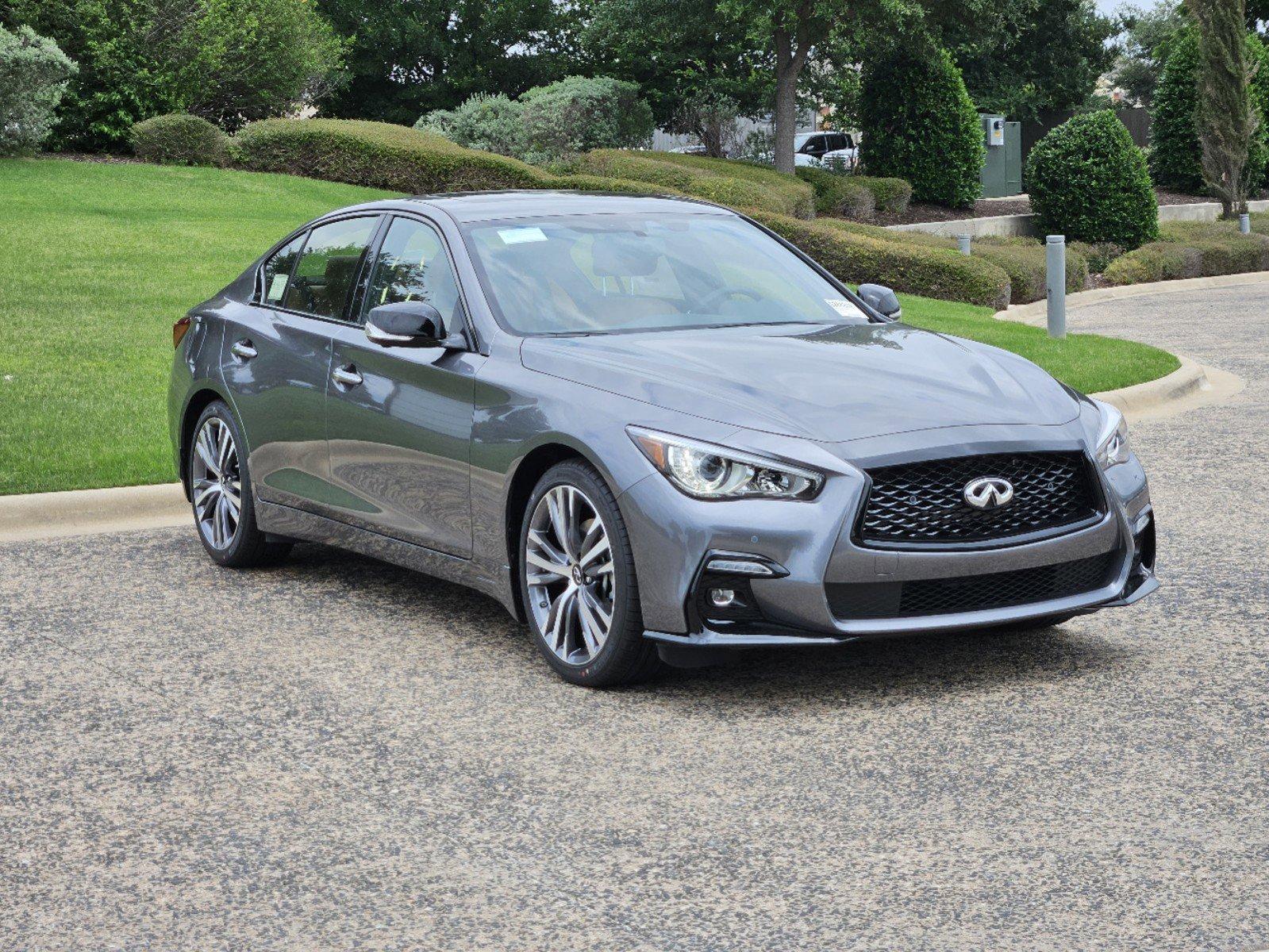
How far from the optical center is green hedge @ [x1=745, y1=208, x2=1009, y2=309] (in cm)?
2272

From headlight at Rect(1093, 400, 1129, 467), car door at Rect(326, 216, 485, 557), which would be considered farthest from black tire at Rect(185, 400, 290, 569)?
headlight at Rect(1093, 400, 1129, 467)

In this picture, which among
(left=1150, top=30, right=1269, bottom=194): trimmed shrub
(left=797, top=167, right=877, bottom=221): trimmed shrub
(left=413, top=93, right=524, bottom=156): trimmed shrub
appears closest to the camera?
(left=413, top=93, right=524, bottom=156): trimmed shrub

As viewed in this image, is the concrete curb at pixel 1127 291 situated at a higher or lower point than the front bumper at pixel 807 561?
lower

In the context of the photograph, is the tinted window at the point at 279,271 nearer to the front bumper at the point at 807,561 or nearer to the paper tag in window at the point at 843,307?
the paper tag in window at the point at 843,307

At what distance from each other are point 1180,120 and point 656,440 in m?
41.0

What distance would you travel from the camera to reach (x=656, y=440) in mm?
5578

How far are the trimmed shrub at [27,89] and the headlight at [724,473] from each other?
2252 cm

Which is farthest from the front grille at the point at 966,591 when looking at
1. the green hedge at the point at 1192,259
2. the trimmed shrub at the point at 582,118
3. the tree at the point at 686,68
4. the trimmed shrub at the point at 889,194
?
the tree at the point at 686,68

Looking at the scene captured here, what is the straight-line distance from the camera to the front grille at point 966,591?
546cm

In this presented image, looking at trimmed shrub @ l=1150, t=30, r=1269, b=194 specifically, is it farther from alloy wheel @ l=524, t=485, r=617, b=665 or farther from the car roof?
alloy wheel @ l=524, t=485, r=617, b=665

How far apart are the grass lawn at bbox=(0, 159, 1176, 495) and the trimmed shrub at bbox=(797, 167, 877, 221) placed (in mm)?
11171

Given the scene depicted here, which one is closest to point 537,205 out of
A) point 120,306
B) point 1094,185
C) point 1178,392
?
Result: point 1178,392

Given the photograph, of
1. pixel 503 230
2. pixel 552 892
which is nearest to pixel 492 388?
pixel 503 230

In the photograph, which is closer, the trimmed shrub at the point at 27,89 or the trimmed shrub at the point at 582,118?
the trimmed shrub at the point at 27,89
